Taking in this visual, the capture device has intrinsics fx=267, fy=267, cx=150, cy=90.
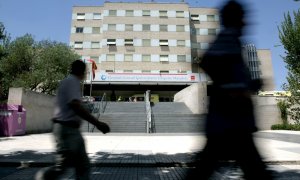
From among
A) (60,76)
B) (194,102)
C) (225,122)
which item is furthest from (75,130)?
(60,76)

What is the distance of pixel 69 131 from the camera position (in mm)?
2930

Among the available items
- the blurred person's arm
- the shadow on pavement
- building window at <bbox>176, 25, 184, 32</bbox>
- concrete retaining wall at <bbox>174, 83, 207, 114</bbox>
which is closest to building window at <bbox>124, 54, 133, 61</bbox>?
building window at <bbox>176, 25, 184, 32</bbox>

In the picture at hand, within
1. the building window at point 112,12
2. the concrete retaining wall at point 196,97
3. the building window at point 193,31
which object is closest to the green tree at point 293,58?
the concrete retaining wall at point 196,97

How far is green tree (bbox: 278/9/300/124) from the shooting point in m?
21.5

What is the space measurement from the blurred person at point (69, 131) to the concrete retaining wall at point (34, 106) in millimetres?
14456

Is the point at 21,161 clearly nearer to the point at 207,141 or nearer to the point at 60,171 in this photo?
the point at 60,171

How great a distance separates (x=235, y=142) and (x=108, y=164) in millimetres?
4480

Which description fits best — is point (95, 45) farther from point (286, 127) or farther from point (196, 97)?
point (286, 127)

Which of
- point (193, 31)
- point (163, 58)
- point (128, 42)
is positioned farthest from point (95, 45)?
point (193, 31)

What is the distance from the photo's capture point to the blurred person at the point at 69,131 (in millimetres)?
2863

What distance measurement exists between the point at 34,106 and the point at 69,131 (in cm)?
1618

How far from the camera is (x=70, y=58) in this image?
33.7 meters

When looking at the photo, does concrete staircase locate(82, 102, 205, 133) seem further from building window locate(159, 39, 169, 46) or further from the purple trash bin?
building window locate(159, 39, 169, 46)

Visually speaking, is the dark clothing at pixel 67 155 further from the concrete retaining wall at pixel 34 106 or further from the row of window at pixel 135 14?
the row of window at pixel 135 14
